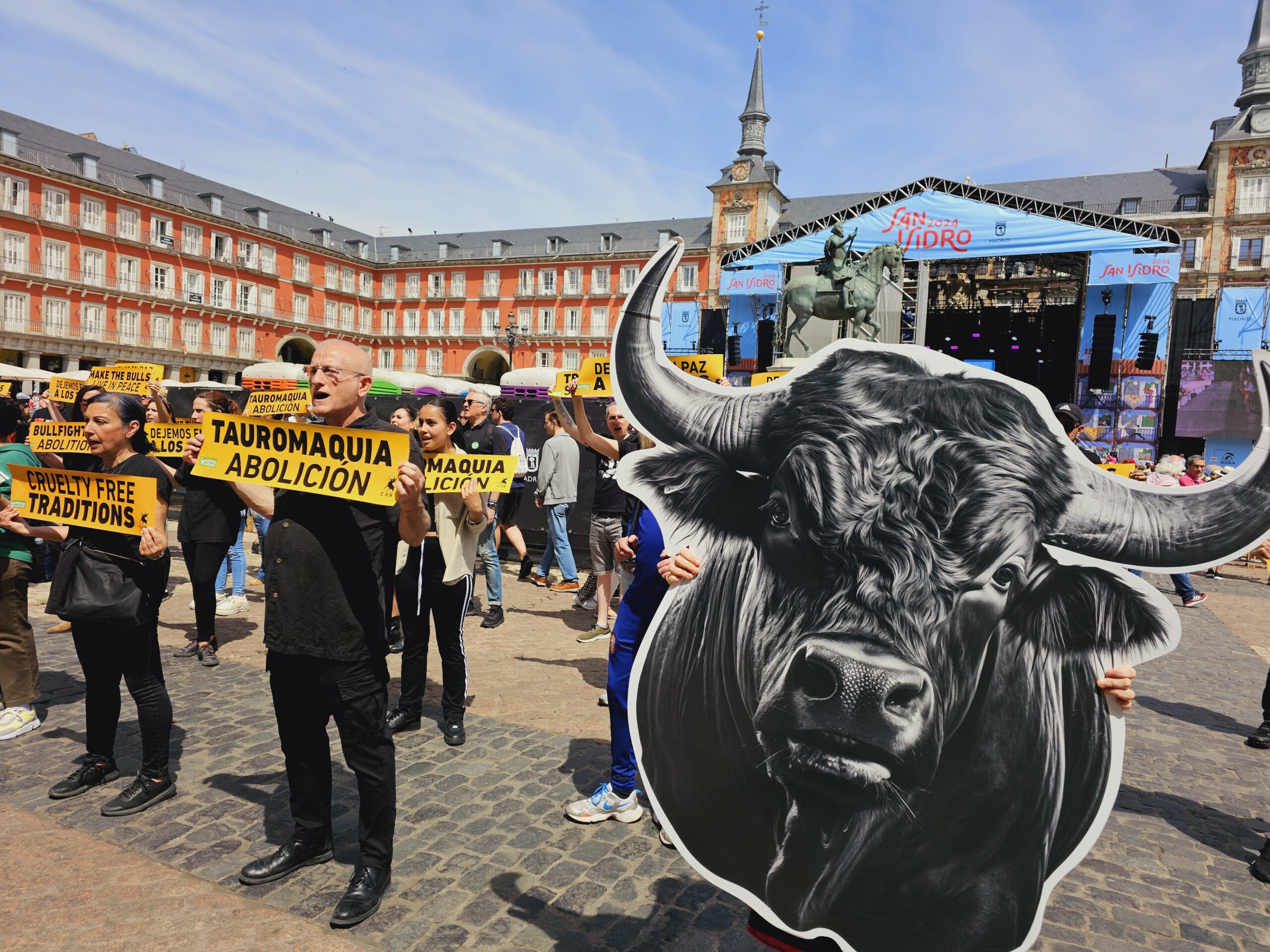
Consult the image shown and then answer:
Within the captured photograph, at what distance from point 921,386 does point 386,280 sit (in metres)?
70.3

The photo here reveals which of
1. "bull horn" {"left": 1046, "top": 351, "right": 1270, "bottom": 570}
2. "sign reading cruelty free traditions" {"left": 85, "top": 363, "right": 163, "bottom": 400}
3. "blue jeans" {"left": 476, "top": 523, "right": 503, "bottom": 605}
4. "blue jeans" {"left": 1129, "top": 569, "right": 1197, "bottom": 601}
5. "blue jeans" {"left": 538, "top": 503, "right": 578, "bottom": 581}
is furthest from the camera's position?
"blue jeans" {"left": 1129, "top": 569, "right": 1197, "bottom": 601}

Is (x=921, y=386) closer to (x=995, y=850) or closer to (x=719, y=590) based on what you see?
(x=719, y=590)

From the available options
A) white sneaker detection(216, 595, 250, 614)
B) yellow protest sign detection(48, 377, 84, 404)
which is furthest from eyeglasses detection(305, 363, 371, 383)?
yellow protest sign detection(48, 377, 84, 404)

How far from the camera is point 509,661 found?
22.2 feet

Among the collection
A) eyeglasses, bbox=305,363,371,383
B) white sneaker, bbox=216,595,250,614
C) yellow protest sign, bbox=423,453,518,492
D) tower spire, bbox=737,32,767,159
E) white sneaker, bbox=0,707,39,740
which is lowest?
white sneaker, bbox=216,595,250,614

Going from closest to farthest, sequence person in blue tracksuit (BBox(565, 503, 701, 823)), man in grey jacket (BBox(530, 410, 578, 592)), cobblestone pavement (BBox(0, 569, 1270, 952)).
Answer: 1. cobblestone pavement (BBox(0, 569, 1270, 952))
2. person in blue tracksuit (BBox(565, 503, 701, 823))
3. man in grey jacket (BBox(530, 410, 578, 592))

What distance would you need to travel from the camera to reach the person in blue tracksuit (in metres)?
3.65

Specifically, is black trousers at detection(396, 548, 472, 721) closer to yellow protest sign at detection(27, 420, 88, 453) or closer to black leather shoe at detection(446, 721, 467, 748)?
black leather shoe at detection(446, 721, 467, 748)

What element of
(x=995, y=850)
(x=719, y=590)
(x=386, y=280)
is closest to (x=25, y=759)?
(x=719, y=590)

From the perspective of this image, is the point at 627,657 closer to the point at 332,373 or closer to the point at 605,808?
the point at 605,808

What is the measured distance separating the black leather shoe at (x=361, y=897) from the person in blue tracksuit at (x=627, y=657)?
3.35 feet

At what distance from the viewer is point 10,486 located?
4906mm

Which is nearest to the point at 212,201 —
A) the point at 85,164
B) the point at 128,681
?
the point at 85,164

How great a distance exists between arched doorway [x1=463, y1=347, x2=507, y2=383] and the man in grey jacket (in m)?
55.7
